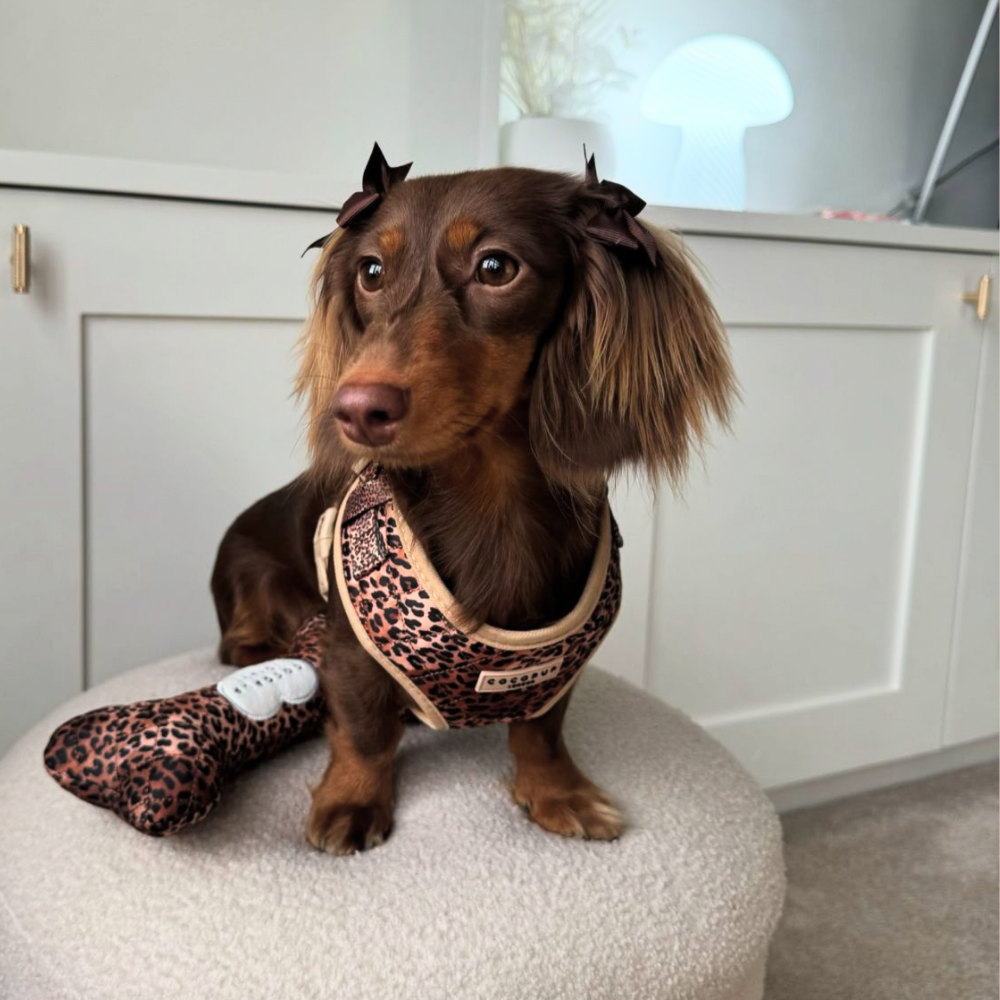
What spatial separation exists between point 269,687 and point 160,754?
0.53 feet

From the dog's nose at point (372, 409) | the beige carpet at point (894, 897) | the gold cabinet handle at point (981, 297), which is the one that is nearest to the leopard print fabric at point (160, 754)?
the dog's nose at point (372, 409)

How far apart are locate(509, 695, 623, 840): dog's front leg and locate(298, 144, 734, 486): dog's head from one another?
0.91 feet

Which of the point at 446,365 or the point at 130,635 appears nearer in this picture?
the point at 446,365

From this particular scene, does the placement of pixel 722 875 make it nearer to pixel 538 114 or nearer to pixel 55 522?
pixel 55 522

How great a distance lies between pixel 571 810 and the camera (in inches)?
37.5

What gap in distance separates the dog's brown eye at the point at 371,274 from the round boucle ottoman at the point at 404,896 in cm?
48

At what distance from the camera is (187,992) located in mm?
756

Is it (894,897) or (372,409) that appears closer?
(372,409)

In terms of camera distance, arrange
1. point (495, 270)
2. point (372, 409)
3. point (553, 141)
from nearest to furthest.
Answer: point (372, 409)
point (495, 270)
point (553, 141)

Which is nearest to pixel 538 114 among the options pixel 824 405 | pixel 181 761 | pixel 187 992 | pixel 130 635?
pixel 824 405

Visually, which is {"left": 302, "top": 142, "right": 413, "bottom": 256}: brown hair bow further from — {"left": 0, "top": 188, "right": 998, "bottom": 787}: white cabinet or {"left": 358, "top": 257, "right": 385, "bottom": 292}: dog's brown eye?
{"left": 0, "top": 188, "right": 998, "bottom": 787}: white cabinet

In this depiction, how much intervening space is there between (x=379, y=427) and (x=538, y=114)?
1.12 m

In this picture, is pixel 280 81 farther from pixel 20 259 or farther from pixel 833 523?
pixel 833 523

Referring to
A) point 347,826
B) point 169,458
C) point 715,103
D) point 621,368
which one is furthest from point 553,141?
point 347,826
